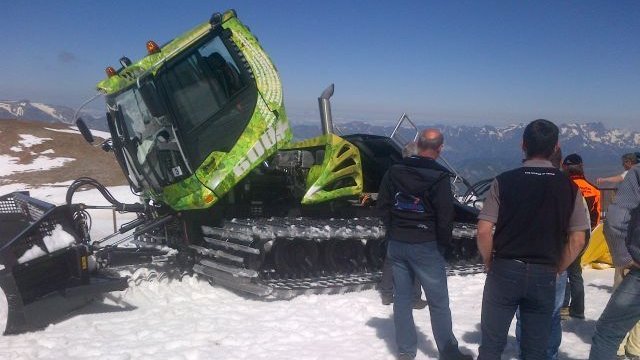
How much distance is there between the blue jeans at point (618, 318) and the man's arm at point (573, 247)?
0.53m

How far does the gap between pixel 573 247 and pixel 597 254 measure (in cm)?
563

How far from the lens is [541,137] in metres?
3.17

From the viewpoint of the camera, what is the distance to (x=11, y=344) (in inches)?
181

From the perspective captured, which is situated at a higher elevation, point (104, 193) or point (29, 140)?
point (29, 140)

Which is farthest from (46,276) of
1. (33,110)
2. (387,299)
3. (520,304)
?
(33,110)

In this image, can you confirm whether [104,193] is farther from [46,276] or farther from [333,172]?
[333,172]

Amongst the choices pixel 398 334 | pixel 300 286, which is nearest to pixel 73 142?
pixel 300 286

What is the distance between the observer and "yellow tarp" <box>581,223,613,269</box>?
7.98 metres

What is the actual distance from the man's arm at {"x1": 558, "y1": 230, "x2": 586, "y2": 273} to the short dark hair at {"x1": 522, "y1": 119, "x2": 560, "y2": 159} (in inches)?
20.4

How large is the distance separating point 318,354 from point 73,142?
2945cm

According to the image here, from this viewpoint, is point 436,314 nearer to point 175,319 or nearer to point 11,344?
point 175,319

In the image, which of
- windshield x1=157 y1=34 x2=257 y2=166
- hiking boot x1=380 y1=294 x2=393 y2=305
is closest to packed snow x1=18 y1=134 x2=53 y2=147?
windshield x1=157 y1=34 x2=257 y2=166

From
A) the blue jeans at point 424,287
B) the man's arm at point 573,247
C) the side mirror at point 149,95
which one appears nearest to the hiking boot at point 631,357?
the blue jeans at point 424,287

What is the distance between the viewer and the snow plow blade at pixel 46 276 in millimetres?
4969
